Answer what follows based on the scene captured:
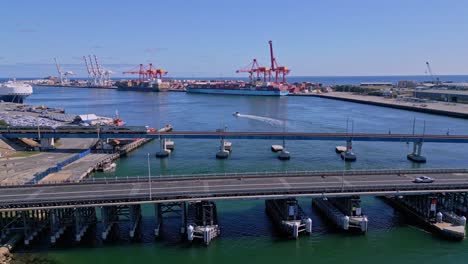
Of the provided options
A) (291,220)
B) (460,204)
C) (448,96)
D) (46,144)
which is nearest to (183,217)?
(291,220)

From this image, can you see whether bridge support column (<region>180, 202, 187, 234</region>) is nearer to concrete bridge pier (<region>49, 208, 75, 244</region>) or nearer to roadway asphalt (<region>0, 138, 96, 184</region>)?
concrete bridge pier (<region>49, 208, 75, 244</region>)

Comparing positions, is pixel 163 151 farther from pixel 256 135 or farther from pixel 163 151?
pixel 256 135

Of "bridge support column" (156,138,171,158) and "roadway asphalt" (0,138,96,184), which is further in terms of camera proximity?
"bridge support column" (156,138,171,158)

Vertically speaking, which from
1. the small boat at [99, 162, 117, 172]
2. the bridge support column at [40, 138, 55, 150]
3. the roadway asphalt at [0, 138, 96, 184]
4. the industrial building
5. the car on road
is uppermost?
the industrial building

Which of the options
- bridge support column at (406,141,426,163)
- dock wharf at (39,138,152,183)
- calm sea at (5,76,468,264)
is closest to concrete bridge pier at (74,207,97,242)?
calm sea at (5,76,468,264)

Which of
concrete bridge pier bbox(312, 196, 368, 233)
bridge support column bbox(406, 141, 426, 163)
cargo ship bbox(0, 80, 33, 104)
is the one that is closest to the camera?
concrete bridge pier bbox(312, 196, 368, 233)

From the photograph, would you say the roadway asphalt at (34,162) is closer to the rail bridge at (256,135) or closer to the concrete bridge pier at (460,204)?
the rail bridge at (256,135)

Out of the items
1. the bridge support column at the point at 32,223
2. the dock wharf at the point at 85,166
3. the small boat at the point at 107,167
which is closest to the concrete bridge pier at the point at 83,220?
the bridge support column at the point at 32,223
